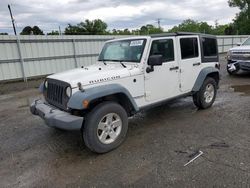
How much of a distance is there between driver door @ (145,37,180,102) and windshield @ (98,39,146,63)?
0.24 meters

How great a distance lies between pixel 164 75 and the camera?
4441mm

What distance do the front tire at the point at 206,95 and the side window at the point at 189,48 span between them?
2.68ft

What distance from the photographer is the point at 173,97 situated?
15.7ft

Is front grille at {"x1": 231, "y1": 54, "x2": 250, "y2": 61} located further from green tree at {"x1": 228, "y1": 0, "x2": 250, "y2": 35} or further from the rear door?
green tree at {"x1": 228, "y1": 0, "x2": 250, "y2": 35}

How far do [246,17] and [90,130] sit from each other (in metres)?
49.1

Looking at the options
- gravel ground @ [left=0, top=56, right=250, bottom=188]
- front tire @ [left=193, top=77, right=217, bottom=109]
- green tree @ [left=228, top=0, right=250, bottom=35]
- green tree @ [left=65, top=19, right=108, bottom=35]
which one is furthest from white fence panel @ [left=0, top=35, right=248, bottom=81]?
green tree @ [left=228, top=0, right=250, bottom=35]

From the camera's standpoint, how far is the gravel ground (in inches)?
112

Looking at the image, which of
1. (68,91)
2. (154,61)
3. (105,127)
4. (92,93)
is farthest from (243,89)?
(68,91)

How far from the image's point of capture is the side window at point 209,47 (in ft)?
17.7

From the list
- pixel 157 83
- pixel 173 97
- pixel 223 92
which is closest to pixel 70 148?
pixel 157 83

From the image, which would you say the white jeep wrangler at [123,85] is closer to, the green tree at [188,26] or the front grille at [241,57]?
the front grille at [241,57]

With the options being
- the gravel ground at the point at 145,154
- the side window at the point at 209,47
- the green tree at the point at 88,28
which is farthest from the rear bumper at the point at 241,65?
the green tree at the point at 88,28

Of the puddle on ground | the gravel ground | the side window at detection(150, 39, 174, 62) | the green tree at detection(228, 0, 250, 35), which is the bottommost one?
the puddle on ground

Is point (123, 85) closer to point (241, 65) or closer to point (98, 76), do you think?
point (98, 76)
